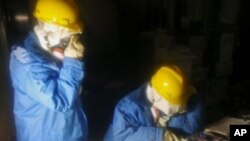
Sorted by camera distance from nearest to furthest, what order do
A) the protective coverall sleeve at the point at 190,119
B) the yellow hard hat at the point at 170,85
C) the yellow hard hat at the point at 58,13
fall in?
the yellow hard hat at the point at 58,13 < the yellow hard hat at the point at 170,85 < the protective coverall sleeve at the point at 190,119

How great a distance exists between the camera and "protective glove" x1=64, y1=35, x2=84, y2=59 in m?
1.24

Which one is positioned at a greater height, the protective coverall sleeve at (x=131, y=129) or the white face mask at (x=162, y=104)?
the white face mask at (x=162, y=104)

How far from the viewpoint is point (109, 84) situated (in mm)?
2059

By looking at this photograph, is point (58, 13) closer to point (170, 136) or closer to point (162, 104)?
point (162, 104)

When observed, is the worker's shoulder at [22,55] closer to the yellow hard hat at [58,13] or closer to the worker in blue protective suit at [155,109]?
the yellow hard hat at [58,13]

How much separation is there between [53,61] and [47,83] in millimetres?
93

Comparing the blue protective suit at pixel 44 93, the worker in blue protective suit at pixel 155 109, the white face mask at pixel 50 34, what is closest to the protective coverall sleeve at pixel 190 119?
the worker in blue protective suit at pixel 155 109

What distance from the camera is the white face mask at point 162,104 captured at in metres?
1.34

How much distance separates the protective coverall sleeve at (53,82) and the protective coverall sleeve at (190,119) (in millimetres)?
477

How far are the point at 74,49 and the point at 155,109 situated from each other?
1.30 ft

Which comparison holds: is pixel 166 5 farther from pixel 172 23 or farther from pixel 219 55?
pixel 219 55

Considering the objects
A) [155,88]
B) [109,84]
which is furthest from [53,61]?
[109,84]

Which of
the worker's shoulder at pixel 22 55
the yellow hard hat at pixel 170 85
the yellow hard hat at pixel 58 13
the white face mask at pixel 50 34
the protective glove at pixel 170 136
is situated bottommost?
the protective glove at pixel 170 136

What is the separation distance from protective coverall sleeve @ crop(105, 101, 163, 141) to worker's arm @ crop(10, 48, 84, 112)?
0.78 feet
